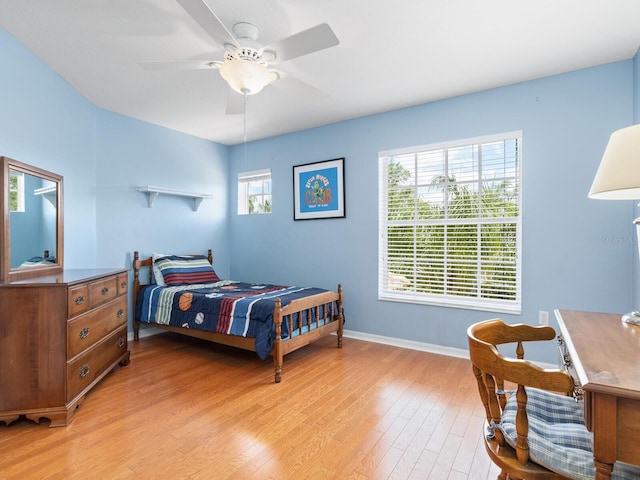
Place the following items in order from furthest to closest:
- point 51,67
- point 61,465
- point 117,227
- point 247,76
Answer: point 117,227 < point 51,67 < point 247,76 < point 61,465

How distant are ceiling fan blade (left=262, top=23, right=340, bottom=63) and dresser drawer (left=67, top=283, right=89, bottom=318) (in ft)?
6.26

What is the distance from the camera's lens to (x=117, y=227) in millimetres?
3834

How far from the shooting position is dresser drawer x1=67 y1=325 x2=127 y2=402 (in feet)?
7.25

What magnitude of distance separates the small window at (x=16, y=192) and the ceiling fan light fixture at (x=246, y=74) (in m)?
1.67

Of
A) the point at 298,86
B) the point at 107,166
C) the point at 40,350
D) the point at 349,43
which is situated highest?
the point at 349,43

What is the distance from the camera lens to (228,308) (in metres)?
3.12

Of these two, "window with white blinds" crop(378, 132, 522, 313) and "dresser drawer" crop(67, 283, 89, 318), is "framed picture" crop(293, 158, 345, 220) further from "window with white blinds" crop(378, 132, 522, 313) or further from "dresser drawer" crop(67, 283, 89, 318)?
"dresser drawer" crop(67, 283, 89, 318)

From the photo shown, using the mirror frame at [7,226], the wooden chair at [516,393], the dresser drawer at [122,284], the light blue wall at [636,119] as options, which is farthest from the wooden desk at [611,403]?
the dresser drawer at [122,284]

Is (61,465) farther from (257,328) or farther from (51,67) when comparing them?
(51,67)

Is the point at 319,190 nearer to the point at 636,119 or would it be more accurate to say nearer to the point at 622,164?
the point at 636,119

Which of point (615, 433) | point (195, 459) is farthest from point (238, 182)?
point (615, 433)

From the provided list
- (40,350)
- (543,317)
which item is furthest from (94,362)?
(543,317)

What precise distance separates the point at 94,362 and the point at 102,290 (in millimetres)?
516

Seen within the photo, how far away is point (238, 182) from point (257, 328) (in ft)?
8.90
